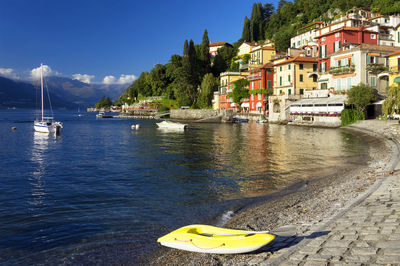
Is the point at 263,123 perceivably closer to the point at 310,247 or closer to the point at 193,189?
the point at 193,189

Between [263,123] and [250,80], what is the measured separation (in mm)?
16467

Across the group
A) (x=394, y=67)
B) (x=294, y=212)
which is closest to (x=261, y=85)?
(x=394, y=67)

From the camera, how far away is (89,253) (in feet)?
32.4

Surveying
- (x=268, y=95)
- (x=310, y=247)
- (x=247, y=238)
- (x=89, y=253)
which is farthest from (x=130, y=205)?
(x=268, y=95)

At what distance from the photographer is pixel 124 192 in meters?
17.2

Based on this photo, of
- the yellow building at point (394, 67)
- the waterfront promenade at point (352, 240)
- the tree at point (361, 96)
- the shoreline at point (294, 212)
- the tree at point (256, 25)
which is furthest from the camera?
the tree at point (256, 25)

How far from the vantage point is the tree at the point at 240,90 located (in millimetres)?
88363

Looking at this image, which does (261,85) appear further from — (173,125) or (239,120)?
(173,125)

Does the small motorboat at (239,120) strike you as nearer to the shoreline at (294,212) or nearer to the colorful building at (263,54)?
the colorful building at (263,54)

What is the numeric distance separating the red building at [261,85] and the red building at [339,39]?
50.2 feet

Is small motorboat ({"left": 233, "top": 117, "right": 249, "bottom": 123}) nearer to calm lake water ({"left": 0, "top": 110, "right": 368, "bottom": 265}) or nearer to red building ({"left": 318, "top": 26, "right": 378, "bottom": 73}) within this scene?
red building ({"left": 318, "top": 26, "right": 378, "bottom": 73})

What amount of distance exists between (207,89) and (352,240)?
98.6 metres

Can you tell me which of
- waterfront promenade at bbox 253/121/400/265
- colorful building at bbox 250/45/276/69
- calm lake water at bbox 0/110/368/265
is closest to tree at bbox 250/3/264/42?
colorful building at bbox 250/45/276/69

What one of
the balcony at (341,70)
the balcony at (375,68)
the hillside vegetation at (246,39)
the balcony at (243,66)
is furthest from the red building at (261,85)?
the balcony at (375,68)
